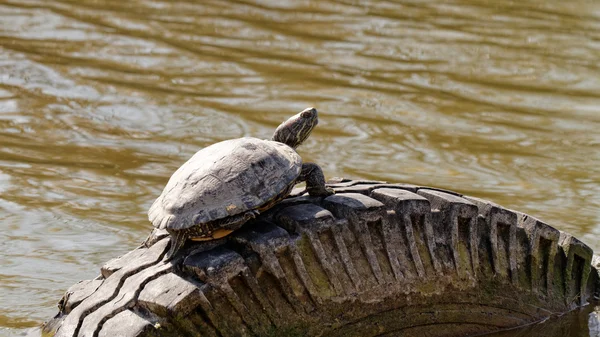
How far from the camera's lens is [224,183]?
3.21 m

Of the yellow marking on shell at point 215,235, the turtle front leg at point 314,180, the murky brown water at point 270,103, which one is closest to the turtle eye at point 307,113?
the turtle front leg at point 314,180

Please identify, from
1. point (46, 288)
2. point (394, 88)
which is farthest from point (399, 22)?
point (46, 288)

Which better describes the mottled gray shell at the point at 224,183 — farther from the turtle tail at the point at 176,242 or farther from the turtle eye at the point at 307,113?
the turtle eye at the point at 307,113

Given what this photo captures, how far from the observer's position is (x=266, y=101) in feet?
25.4

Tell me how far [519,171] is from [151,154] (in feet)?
7.85

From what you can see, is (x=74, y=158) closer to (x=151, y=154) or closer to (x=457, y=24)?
(x=151, y=154)

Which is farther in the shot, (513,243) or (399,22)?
(399,22)

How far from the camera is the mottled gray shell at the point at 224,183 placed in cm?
313

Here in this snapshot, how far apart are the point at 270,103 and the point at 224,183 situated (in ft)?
14.8

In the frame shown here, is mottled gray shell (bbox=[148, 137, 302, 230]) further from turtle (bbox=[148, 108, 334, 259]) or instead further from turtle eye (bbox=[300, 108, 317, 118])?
turtle eye (bbox=[300, 108, 317, 118])

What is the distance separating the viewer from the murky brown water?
523 cm

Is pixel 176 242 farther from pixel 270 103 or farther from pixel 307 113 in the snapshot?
pixel 270 103

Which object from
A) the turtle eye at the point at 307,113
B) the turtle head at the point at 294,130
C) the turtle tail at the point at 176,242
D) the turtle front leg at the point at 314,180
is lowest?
the turtle tail at the point at 176,242

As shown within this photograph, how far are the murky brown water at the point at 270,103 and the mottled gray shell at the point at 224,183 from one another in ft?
3.17
